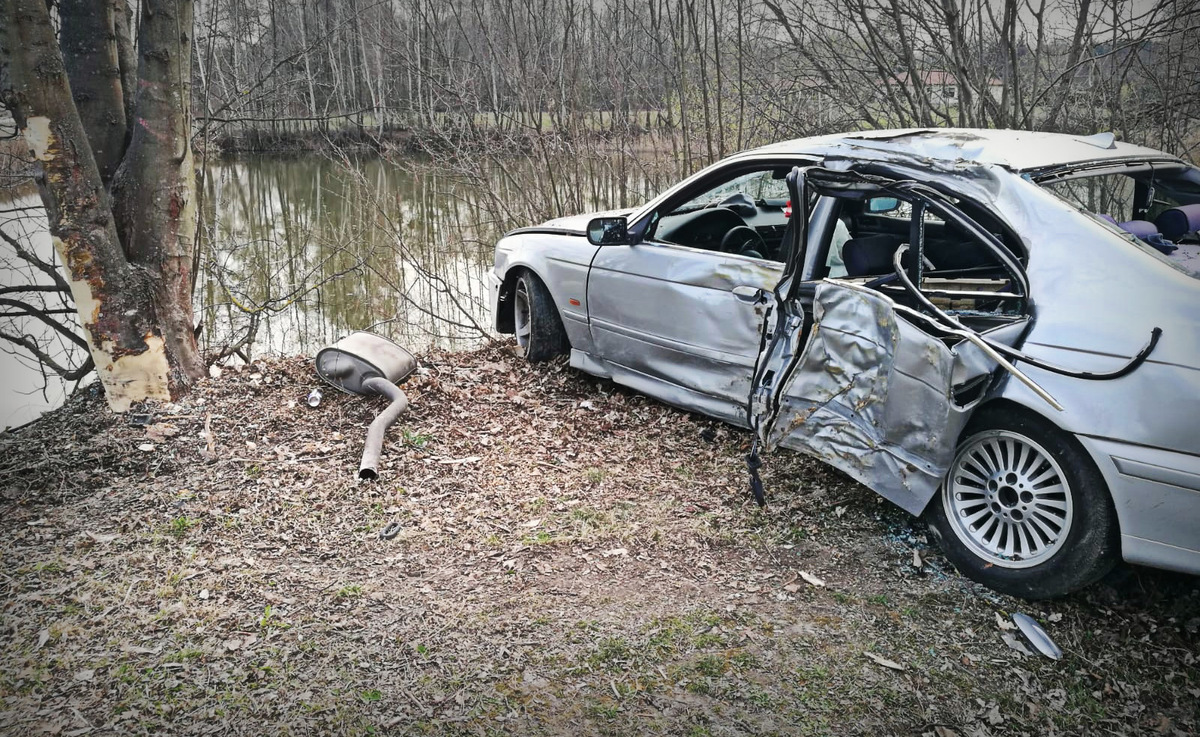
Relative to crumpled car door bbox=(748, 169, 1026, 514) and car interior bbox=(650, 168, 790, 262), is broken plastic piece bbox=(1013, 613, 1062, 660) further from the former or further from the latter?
car interior bbox=(650, 168, 790, 262)

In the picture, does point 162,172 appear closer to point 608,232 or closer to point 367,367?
point 367,367

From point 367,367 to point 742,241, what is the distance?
8.84 ft

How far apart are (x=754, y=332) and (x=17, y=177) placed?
21.0 ft

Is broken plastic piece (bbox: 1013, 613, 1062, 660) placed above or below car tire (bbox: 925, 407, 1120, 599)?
below

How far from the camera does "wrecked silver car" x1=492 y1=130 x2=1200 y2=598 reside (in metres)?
2.99

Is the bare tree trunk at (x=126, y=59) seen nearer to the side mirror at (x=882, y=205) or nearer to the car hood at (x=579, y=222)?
the car hood at (x=579, y=222)

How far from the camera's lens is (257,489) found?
456 centimetres

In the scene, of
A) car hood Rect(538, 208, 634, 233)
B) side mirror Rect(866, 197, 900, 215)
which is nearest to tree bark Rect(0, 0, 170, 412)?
car hood Rect(538, 208, 634, 233)

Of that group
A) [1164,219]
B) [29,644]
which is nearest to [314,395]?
[29,644]

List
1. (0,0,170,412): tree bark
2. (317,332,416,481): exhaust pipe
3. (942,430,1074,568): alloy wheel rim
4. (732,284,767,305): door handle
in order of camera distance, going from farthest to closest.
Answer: (317,332,416,481): exhaust pipe → (0,0,170,412): tree bark → (732,284,767,305): door handle → (942,430,1074,568): alloy wheel rim

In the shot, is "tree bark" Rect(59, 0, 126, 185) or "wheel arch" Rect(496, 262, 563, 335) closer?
"tree bark" Rect(59, 0, 126, 185)

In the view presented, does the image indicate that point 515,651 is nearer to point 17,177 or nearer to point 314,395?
point 314,395

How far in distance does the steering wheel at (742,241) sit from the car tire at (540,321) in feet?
5.27

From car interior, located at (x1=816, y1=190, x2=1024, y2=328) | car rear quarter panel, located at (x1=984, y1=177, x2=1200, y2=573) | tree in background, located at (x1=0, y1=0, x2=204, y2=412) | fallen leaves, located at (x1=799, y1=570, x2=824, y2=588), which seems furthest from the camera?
tree in background, located at (x1=0, y1=0, x2=204, y2=412)
